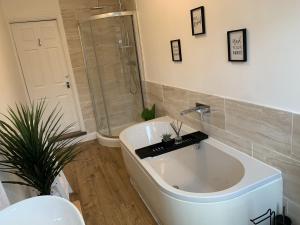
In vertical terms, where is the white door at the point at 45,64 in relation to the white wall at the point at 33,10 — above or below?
below

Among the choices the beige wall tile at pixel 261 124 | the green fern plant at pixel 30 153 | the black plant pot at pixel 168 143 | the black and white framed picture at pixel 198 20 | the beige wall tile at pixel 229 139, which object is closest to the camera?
the beige wall tile at pixel 261 124

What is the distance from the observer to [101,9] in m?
3.97

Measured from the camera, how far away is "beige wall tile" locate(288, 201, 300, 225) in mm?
1588

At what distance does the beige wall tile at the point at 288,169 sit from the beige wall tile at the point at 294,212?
4 centimetres

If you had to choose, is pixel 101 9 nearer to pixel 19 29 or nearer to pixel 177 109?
pixel 19 29

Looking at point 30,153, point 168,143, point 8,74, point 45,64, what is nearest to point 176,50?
point 168,143

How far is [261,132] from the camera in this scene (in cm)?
175

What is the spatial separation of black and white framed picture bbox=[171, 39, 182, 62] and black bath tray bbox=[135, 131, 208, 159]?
2.72 ft

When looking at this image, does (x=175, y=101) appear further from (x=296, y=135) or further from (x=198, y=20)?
(x=296, y=135)

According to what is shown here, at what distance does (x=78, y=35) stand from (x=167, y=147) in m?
2.61

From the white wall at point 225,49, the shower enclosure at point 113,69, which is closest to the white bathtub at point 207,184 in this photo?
the white wall at point 225,49

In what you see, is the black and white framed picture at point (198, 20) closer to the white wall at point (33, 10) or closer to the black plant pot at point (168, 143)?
the black plant pot at point (168, 143)


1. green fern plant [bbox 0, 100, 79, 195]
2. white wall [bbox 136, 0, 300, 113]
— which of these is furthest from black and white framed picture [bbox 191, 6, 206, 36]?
green fern plant [bbox 0, 100, 79, 195]

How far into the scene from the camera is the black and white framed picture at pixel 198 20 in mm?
2127
